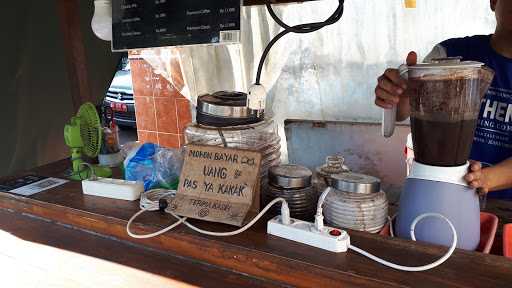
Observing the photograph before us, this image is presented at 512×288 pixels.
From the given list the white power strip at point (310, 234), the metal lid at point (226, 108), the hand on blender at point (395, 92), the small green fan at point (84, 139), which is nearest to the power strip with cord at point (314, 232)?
the white power strip at point (310, 234)

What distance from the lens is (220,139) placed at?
1015 mm

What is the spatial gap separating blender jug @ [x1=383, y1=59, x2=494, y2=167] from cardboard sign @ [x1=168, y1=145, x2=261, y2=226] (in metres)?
0.36

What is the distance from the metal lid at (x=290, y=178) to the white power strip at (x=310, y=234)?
84 mm

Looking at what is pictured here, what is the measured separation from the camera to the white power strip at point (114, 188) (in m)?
1.12

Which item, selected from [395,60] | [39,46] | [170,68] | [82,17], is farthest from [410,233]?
[170,68]

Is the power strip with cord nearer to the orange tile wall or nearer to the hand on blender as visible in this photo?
the hand on blender

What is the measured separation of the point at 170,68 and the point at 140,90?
1033 mm

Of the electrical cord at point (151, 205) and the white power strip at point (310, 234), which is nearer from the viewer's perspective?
the white power strip at point (310, 234)

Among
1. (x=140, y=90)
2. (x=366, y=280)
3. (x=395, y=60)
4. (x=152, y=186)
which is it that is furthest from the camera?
(x=140, y=90)

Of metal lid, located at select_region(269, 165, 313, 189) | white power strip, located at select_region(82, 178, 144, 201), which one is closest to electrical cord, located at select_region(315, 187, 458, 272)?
metal lid, located at select_region(269, 165, 313, 189)

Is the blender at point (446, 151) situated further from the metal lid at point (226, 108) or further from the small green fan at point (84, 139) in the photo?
the small green fan at point (84, 139)

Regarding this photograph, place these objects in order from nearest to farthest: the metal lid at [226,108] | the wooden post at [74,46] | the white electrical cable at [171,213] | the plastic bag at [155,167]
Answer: the white electrical cable at [171,213], the metal lid at [226,108], the plastic bag at [155,167], the wooden post at [74,46]

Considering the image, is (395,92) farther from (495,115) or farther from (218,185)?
(495,115)

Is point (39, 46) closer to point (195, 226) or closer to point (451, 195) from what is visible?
point (195, 226)
